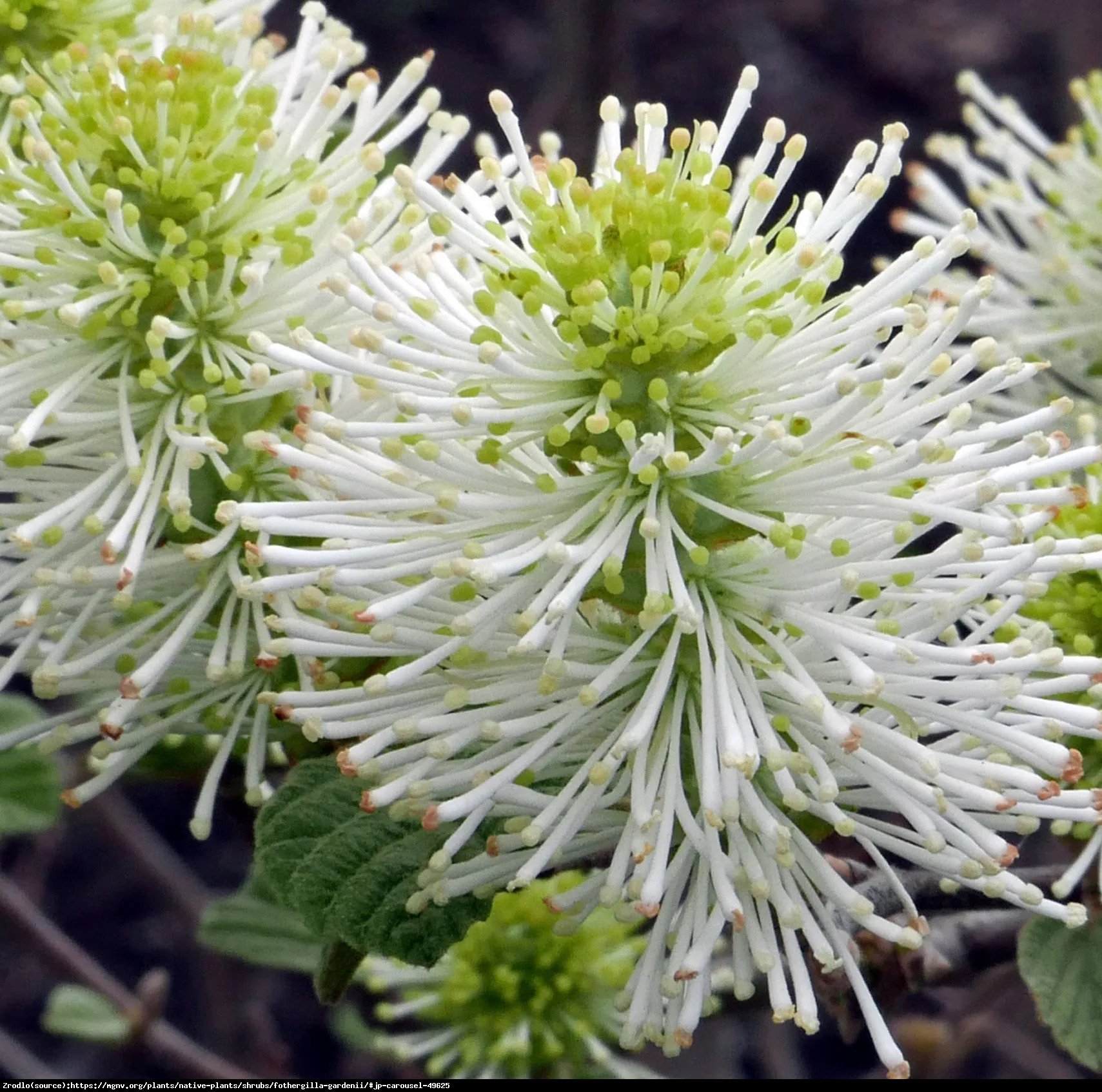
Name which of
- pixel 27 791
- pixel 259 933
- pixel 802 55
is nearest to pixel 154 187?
pixel 27 791

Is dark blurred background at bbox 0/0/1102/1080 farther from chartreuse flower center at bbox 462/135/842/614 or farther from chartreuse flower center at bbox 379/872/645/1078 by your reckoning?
chartreuse flower center at bbox 462/135/842/614

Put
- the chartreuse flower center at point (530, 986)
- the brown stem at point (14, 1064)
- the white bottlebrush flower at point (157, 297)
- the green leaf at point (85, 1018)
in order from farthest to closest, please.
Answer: the brown stem at point (14, 1064)
the green leaf at point (85, 1018)
the chartreuse flower center at point (530, 986)
the white bottlebrush flower at point (157, 297)

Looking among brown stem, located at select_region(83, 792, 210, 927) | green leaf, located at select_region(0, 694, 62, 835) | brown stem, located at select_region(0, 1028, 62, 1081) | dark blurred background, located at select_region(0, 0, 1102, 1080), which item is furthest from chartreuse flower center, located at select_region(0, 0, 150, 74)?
brown stem, located at select_region(0, 1028, 62, 1081)

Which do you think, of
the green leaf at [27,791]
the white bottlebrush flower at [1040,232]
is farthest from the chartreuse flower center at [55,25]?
the white bottlebrush flower at [1040,232]

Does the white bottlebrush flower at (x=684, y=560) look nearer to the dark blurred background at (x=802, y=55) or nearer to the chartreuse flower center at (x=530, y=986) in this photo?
the chartreuse flower center at (x=530, y=986)

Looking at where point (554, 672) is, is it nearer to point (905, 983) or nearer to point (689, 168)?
point (689, 168)

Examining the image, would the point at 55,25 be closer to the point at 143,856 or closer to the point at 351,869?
the point at 351,869

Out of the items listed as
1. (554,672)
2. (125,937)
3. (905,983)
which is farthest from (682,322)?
(125,937)
